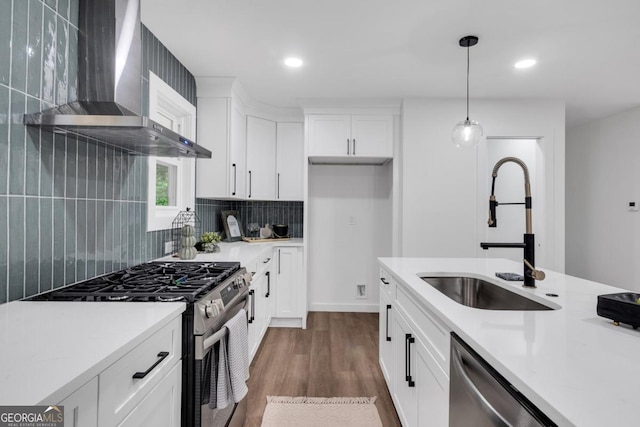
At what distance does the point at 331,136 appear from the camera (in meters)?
3.50

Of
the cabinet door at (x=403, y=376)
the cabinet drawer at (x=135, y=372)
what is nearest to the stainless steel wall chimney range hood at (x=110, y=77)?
the cabinet drawer at (x=135, y=372)

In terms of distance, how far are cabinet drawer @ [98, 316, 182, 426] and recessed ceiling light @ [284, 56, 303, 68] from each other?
219 centimetres

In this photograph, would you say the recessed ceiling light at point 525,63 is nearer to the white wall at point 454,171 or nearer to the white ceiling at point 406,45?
the white ceiling at point 406,45

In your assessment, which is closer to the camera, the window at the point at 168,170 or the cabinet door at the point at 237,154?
the window at the point at 168,170

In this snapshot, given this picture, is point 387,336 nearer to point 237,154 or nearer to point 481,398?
point 481,398

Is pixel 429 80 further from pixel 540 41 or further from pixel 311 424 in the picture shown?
pixel 311 424

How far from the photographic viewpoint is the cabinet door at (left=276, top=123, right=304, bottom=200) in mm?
3725

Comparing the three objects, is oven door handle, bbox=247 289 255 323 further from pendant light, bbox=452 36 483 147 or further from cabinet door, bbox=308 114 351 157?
pendant light, bbox=452 36 483 147

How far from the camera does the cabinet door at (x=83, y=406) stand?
2.18 feet

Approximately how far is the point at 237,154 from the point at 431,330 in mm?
2510

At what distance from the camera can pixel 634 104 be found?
358 centimetres

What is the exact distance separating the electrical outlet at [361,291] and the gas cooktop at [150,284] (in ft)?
7.87

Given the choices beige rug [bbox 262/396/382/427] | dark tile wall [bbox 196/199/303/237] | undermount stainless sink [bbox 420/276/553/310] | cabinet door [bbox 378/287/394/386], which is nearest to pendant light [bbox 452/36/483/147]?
undermount stainless sink [bbox 420/276/553/310]

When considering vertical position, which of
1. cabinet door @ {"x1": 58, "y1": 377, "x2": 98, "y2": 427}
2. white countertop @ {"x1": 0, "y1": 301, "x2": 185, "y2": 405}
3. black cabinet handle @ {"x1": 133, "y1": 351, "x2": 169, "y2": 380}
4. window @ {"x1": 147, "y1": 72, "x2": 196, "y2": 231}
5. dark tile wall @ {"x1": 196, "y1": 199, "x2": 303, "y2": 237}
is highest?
window @ {"x1": 147, "y1": 72, "x2": 196, "y2": 231}
